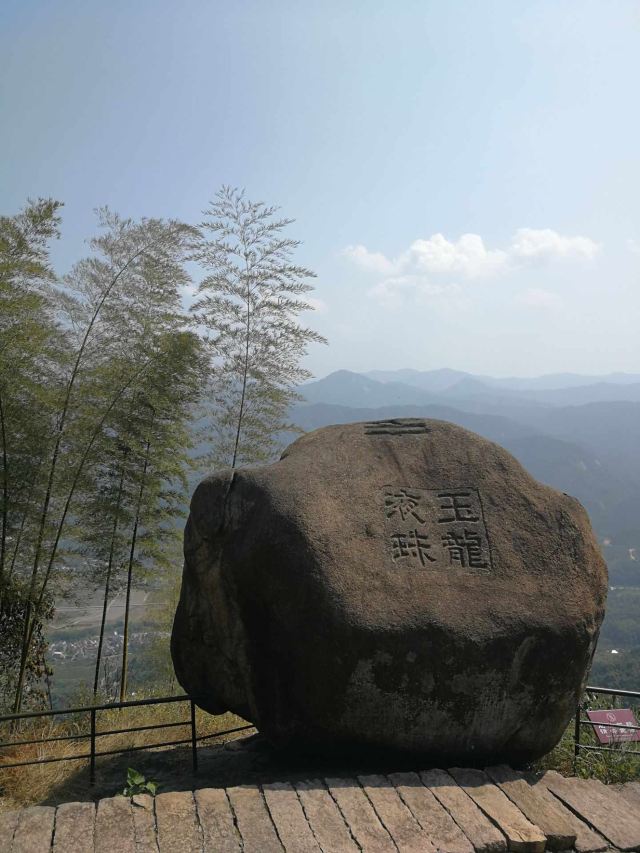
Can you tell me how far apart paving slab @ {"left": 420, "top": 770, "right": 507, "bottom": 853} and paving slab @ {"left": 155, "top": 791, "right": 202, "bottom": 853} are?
1.55 m

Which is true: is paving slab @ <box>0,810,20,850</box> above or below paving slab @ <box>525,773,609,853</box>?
above

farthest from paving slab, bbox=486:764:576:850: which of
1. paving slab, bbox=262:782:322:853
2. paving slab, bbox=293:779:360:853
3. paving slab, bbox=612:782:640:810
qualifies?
paving slab, bbox=262:782:322:853

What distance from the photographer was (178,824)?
385 centimetres

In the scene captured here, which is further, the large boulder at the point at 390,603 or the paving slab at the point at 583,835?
the large boulder at the point at 390,603

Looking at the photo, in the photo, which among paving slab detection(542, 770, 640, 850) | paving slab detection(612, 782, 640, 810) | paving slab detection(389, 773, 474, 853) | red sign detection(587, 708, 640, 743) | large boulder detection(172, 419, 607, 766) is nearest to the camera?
paving slab detection(389, 773, 474, 853)

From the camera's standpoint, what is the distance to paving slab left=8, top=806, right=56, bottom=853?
3653 millimetres

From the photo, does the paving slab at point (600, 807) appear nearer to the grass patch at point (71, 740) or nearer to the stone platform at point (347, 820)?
the stone platform at point (347, 820)

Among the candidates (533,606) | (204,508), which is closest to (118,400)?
(204,508)

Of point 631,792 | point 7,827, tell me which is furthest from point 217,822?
point 631,792

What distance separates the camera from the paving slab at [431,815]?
148 inches

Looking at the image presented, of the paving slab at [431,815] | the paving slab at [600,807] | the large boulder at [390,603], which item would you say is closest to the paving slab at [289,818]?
the large boulder at [390,603]

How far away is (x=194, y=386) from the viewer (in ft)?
25.8

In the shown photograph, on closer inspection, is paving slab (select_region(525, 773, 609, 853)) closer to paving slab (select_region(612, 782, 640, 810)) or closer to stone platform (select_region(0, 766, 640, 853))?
stone platform (select_region(0, 766, 640, 853))

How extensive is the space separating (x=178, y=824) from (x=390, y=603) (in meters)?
1.87
